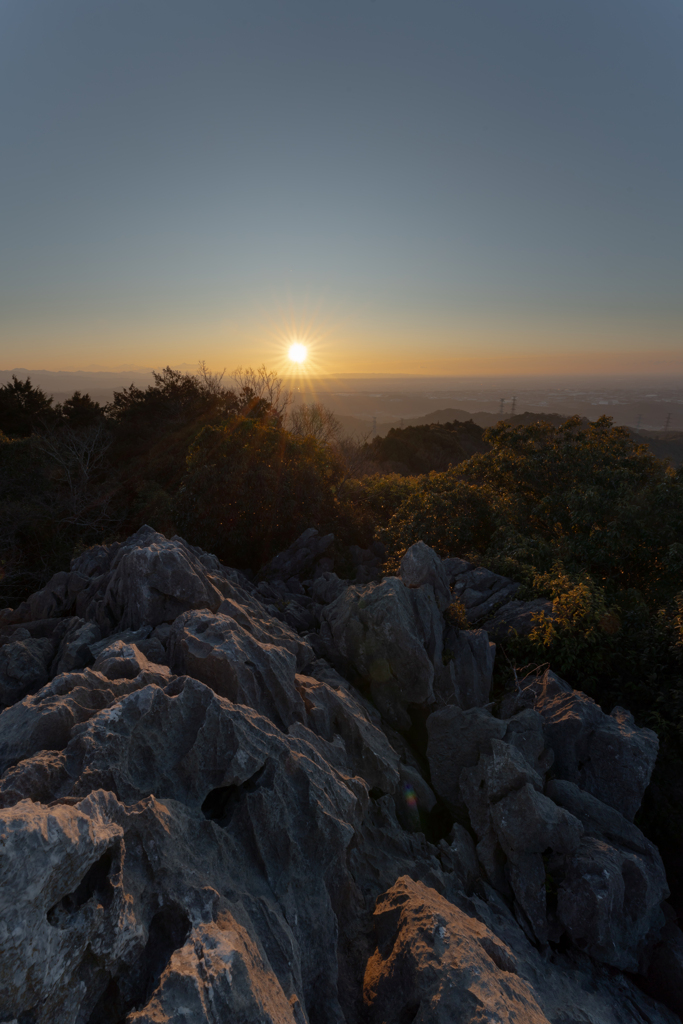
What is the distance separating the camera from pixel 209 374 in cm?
5056

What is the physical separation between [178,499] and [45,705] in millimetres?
17848

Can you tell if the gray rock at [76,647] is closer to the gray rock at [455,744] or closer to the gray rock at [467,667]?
the gray rock at [455,744]

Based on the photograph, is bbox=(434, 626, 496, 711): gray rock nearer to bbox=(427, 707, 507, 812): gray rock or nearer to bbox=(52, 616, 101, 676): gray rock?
bbox=(427, 707, 507, 812): gray rock

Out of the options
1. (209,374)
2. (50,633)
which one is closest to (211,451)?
(50,633)

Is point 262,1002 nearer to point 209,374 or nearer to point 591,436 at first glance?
point 591,436

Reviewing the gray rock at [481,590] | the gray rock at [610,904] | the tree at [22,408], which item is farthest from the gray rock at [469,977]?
the tree at [22,408]

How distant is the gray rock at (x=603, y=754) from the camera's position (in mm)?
10625

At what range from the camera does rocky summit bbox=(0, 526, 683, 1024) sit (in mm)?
4547

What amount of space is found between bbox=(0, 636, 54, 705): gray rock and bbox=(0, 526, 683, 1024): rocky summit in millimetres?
48

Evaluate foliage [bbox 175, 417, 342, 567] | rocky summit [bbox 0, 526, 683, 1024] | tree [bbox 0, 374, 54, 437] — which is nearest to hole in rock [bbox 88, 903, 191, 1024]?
rocky summit [bbox 0, 526, 683, 1024]

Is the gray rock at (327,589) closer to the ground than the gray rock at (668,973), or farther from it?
farther from it

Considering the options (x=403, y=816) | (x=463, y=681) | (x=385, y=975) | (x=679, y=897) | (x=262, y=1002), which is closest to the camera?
(x=262, y=1002)

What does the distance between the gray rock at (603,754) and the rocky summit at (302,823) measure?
64 millimetres

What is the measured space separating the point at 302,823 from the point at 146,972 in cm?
260
